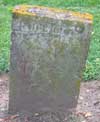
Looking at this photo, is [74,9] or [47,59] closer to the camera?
[47,59]

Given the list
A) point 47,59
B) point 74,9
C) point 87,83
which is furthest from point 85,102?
point 74,9

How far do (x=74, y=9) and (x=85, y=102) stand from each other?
397 cm

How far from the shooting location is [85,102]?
5.16m

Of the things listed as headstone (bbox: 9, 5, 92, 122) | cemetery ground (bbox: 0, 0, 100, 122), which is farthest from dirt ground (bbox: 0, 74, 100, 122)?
headstone (bbox: 9, 5, 92, 122)

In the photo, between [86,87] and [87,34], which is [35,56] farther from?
[86,87]

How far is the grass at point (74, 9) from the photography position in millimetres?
5907

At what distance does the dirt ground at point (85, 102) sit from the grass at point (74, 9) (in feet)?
0.69

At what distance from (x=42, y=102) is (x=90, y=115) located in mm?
571

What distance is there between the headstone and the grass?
1148 millimetres

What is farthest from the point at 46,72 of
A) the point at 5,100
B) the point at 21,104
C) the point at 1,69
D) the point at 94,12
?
the point at 94,12

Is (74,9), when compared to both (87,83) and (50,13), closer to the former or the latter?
(87,83)

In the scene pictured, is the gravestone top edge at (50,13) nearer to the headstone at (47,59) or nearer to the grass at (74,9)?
the headstone at (47,59)

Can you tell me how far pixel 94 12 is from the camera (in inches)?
341

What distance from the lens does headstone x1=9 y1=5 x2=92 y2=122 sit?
4273 mm
